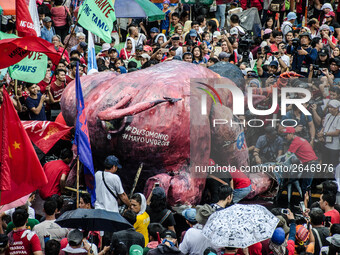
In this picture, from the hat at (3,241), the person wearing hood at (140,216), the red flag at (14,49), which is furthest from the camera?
the red flag at (14,49)

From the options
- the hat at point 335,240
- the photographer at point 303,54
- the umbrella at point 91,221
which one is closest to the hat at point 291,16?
the photographer at point 303,54

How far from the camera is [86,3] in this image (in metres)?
13.5

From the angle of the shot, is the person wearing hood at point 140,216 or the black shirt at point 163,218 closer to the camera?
the person wearing hood at point 140,216

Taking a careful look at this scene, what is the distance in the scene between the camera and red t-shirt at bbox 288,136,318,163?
1362 cm

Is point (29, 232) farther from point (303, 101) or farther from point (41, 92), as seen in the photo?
point (303, 101)

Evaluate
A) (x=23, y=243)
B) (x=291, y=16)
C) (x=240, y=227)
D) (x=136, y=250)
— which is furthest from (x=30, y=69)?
(x=291, y=16)

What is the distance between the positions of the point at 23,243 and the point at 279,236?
9.09 feet

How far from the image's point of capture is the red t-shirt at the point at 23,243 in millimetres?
8828

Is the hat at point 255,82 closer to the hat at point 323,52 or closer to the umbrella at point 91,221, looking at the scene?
the hat at point 323,52

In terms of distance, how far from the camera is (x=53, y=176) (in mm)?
12039

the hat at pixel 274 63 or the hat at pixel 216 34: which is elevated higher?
the hat at pixel 274 63

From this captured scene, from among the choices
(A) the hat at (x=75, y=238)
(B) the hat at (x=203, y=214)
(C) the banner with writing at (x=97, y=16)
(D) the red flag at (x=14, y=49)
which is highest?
(D) the red flag at (x=14, y=49)

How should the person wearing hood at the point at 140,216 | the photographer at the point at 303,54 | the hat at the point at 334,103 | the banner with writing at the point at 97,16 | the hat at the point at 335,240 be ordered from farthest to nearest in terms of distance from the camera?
the photographer at the point at 303,54 < the hat at the point at 334,103 < the banner with writing at the point at 97,16 < the person wearing hood at the point at 140,216 < the hat at the point at 335,240

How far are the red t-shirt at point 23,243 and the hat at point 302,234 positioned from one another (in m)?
2.92
